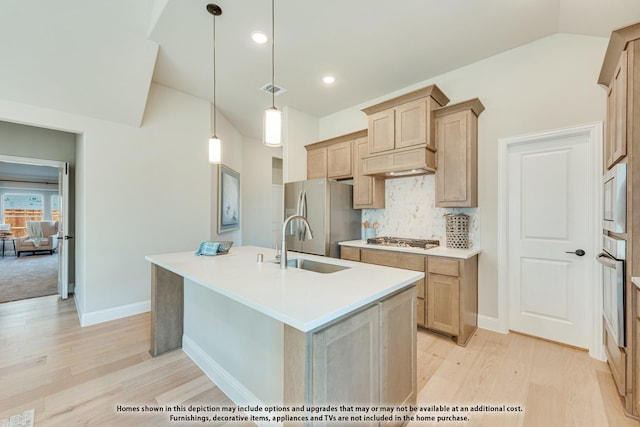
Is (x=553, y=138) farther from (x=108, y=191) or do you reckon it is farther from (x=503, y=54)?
(x=108, y=191)

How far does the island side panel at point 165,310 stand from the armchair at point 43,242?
23.3ft

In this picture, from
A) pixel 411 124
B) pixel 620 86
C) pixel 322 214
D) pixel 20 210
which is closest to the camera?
pixel 620 86

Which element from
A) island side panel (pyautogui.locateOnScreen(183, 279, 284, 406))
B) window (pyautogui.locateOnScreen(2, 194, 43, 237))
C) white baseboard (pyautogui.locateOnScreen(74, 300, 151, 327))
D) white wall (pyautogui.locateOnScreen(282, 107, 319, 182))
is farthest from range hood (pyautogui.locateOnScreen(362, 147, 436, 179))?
window (pyautogui.locateOnScreen(2, 194, 43, 237))

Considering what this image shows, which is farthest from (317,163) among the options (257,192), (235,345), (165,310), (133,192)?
(235,345)

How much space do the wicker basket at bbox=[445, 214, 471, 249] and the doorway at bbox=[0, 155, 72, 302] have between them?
5.08 metres

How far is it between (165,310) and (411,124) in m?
3.05

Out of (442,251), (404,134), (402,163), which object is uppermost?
(404,134)

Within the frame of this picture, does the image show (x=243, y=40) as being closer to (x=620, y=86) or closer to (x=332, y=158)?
(x=332, y=158)

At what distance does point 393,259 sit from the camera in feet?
9.50

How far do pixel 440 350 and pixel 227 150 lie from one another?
419 centimetres

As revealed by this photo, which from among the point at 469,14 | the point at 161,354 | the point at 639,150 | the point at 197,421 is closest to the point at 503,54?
the point at 469,14

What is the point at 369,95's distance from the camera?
368cm

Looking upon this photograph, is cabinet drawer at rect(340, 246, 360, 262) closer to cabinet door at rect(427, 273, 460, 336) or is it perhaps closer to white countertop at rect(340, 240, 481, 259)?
white countertop at rect(340, 240, 481, 259)

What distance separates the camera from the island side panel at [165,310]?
→ 2.27 m
